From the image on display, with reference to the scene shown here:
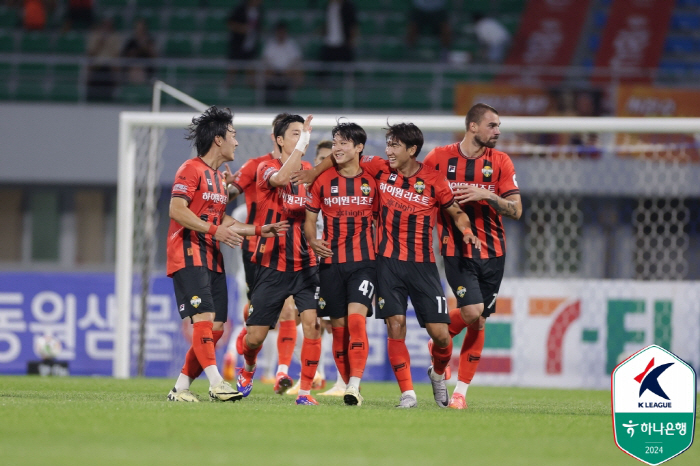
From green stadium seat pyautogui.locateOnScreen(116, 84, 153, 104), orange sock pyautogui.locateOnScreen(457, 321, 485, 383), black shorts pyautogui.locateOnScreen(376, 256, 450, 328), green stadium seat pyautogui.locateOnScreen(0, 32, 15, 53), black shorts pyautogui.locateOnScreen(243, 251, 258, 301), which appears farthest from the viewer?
green stadium seat pyautogui.locateOnScreen(0, 32, 15, 53)

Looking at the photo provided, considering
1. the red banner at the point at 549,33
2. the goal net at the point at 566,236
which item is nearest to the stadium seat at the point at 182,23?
the goal net at the point at 566,236

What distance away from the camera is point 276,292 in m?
7.23

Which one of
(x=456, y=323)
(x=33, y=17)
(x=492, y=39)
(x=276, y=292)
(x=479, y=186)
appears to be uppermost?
(x=33, y=17)

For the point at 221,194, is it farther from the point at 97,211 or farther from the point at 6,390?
the point at 97,211

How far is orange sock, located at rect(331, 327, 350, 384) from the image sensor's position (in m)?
7.29

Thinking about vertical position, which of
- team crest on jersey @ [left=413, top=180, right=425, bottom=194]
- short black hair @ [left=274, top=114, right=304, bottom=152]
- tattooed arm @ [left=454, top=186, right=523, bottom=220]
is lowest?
tattooed arm @ [left=454, top=186, right=523, bottom=220]

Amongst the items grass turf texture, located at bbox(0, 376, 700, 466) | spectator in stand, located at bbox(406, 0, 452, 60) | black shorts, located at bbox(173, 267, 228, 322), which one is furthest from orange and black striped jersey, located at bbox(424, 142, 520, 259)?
spectator in stand, located at bbox(406, 0, 452, 60)

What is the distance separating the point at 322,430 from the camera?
5402 mm

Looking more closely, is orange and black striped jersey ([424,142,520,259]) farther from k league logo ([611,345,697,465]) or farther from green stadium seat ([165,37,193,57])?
green stadium seat ([165,37,193,57])

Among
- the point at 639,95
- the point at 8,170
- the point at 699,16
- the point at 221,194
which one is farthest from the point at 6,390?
the point at 699,16

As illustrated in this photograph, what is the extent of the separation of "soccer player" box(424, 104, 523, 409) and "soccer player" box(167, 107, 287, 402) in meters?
1.32

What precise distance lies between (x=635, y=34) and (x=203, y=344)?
1357 cm

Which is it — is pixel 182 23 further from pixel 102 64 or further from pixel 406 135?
pixel 406 135

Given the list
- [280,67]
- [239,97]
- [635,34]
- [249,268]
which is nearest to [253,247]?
[249,268]
